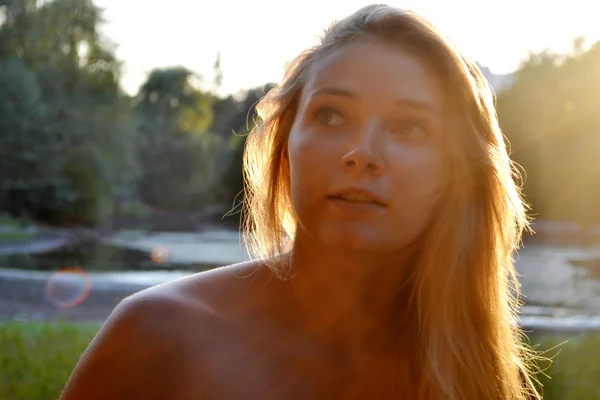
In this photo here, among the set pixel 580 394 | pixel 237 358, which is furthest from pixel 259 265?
pixel 580 394

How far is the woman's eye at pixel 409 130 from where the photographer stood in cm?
154

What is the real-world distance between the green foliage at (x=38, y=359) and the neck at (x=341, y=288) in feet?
7.19

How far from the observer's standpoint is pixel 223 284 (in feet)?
5.48

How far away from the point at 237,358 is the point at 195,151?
4223 centimetres

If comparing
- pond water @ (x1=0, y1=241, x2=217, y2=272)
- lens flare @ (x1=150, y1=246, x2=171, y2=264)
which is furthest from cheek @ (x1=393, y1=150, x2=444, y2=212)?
lens flare @ (x1=150, y1=246, x2=171, y2=264)

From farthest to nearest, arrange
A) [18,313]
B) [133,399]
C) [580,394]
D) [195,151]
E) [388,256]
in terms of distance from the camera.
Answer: [195,151] < [18,313] < [580,394] < [388,256] < [133,399]

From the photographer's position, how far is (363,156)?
1.44 meters

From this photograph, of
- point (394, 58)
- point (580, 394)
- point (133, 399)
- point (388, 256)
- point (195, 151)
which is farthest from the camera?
point (195, 151)

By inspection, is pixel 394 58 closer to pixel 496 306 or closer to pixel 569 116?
pixel 496 306

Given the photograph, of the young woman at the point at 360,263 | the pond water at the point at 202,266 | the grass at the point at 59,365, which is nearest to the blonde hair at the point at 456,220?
the young woman at the point at 360,263

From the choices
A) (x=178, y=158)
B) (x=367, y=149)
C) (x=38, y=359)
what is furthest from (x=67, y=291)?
(x=178, y=158)

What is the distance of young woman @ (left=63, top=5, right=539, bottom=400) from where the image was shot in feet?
4.84

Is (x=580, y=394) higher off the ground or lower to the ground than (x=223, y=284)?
lower

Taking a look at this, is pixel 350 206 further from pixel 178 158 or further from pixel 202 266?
pixel 178 158
